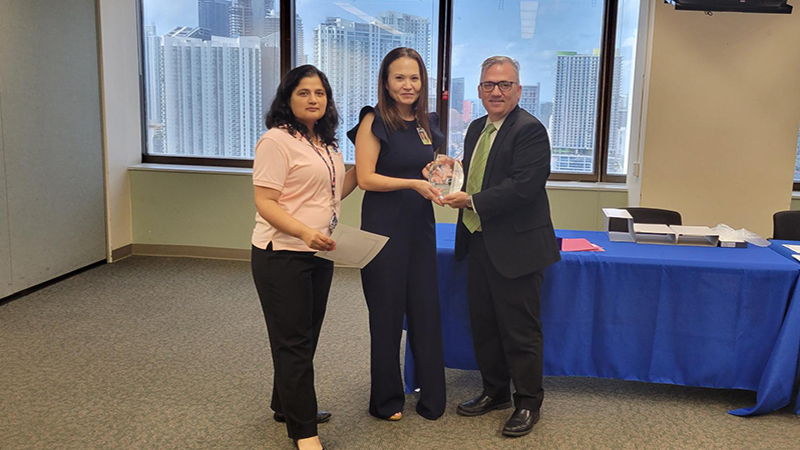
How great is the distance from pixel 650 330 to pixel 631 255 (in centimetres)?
35

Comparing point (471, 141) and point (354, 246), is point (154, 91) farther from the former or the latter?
point (354, 246)

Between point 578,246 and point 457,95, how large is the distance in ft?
9.91

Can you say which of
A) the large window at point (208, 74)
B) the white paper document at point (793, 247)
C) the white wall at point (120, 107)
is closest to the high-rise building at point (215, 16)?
the large window at point (208, 74)

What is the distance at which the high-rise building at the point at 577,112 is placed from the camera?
5.57 m

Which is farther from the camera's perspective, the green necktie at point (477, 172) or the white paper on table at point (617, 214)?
the white paper on table at point (617, 214)

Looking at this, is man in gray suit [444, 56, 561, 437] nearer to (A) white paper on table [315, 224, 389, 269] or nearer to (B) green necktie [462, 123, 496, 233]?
(B) green necktie [462, 123, 496, 233]

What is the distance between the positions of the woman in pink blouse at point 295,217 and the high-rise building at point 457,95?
11.5 feet

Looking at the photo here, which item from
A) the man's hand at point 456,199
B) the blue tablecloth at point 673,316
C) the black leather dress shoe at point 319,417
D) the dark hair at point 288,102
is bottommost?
the black leather dress shoe at point 319,417

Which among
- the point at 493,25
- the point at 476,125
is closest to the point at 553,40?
the point at 493,25

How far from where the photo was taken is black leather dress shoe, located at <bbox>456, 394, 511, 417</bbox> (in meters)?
2.83

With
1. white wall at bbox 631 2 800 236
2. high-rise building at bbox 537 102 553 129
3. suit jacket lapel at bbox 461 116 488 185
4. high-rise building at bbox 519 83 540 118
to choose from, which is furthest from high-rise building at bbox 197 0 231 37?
suit jacket lapel at bbox 461 116 488 185

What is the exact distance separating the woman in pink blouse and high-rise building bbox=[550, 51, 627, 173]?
370 cm

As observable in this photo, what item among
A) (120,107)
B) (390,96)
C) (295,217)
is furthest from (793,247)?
(120,107)

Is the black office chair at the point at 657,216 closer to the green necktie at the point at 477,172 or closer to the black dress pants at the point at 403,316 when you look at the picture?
the green necktie at the point at 477,172
